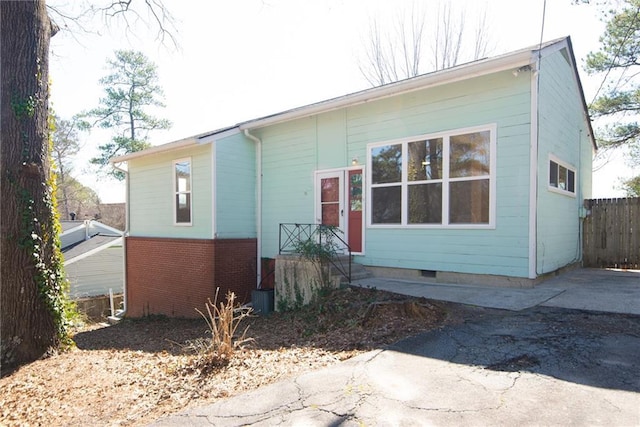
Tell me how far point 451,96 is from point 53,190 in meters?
6.79

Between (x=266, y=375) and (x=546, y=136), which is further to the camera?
(x=546, y=136)

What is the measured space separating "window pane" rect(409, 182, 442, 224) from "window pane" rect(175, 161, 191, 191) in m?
6.27

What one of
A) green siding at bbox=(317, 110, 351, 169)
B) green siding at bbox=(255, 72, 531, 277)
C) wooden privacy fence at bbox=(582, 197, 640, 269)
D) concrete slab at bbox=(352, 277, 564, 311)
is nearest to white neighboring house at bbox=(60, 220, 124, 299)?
green siding at bbox=(255, 72, 531, 277)

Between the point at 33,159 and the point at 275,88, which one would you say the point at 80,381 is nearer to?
the point at 33,159

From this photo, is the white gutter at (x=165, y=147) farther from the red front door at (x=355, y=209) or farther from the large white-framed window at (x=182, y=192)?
the red front door at (x=355, y=209)

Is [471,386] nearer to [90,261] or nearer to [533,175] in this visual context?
[533,175]

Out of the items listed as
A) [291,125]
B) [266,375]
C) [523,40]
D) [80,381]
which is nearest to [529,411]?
[266,375]

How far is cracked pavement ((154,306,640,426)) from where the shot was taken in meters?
2.72

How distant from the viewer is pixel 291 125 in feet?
32.8

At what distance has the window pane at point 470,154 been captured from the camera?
22.7 feet

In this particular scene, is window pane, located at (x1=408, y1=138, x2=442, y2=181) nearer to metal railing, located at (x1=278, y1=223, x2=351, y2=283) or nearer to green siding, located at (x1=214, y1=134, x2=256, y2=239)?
metal railing, located at (x1=278, y1=223, x2=351, y2=283)

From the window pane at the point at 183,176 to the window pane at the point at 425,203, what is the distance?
6271mm

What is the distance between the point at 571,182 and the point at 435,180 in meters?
4.18

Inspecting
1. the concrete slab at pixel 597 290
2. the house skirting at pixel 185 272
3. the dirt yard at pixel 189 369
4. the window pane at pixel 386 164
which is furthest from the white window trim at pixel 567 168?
the house skirting at pixel 185 272
